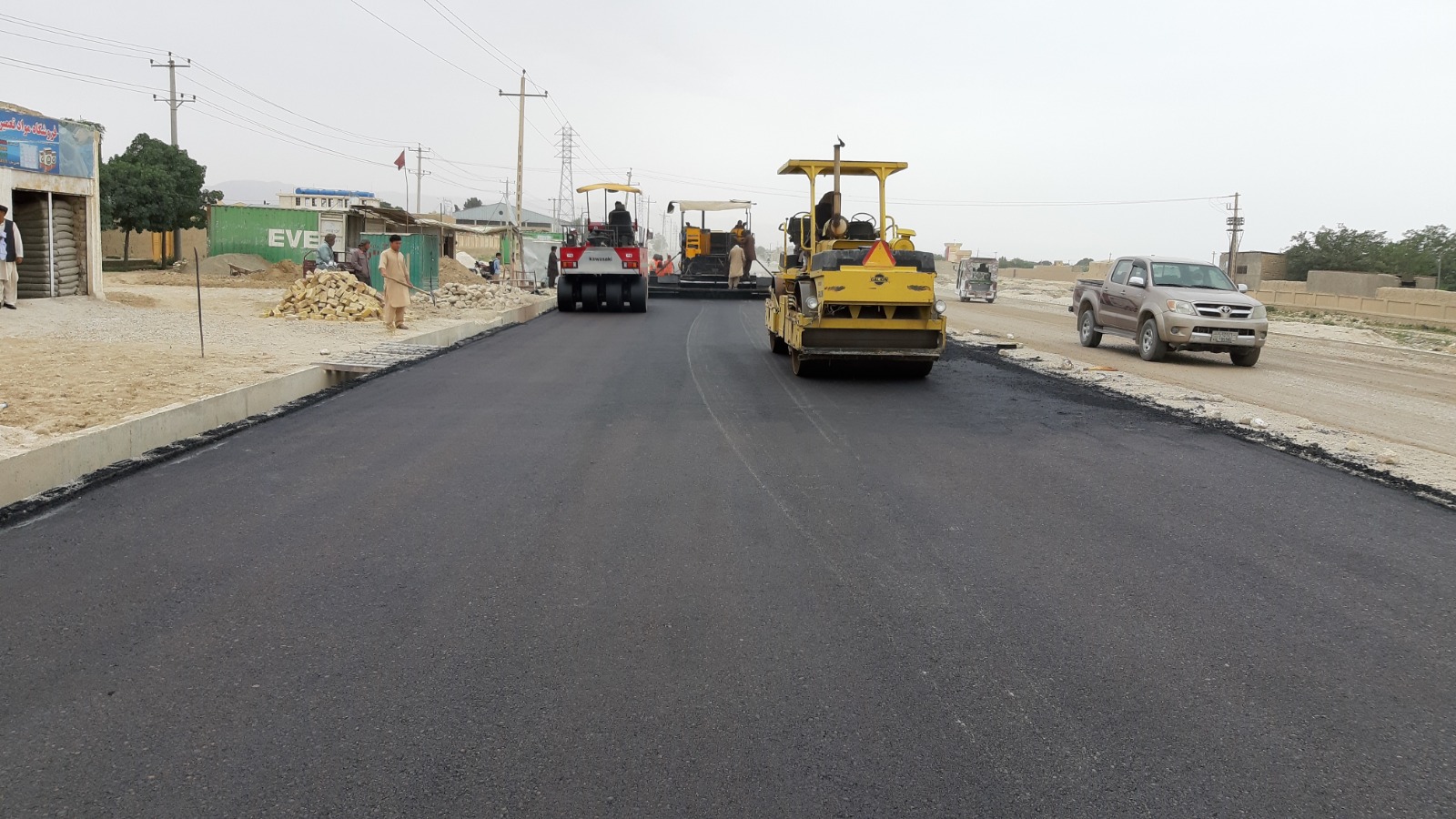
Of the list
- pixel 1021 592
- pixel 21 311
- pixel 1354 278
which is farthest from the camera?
pixel 1354 278

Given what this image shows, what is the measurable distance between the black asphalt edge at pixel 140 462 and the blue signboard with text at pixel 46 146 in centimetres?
1084

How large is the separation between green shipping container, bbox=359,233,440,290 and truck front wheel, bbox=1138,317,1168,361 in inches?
704

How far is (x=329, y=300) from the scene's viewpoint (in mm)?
20969

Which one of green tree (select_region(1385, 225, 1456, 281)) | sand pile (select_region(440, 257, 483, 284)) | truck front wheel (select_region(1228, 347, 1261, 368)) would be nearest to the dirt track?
truck front wheel (select_region(1228, 347, 1261, 368))

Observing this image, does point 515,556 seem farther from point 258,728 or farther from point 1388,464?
point 1388,464

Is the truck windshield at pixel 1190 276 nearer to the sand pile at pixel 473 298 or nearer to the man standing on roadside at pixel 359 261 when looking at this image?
the sand pile at pixel 473 298

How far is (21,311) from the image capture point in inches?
699

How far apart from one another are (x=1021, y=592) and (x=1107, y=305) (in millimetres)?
15426

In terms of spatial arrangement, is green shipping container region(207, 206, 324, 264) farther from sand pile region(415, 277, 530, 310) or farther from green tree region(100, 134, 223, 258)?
sand pile region(415, 277, 530, 310)

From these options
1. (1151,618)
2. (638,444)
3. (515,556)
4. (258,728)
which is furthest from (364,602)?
(638,444)

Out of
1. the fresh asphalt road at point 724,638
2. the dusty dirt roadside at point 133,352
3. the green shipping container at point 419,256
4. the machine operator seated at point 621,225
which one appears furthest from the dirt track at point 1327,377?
the green shipping container at point 419,256

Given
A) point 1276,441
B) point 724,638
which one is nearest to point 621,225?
point 1276,441

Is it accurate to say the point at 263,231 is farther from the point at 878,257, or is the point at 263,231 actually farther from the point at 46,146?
the point at 878,257

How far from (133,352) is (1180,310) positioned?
1505cm
